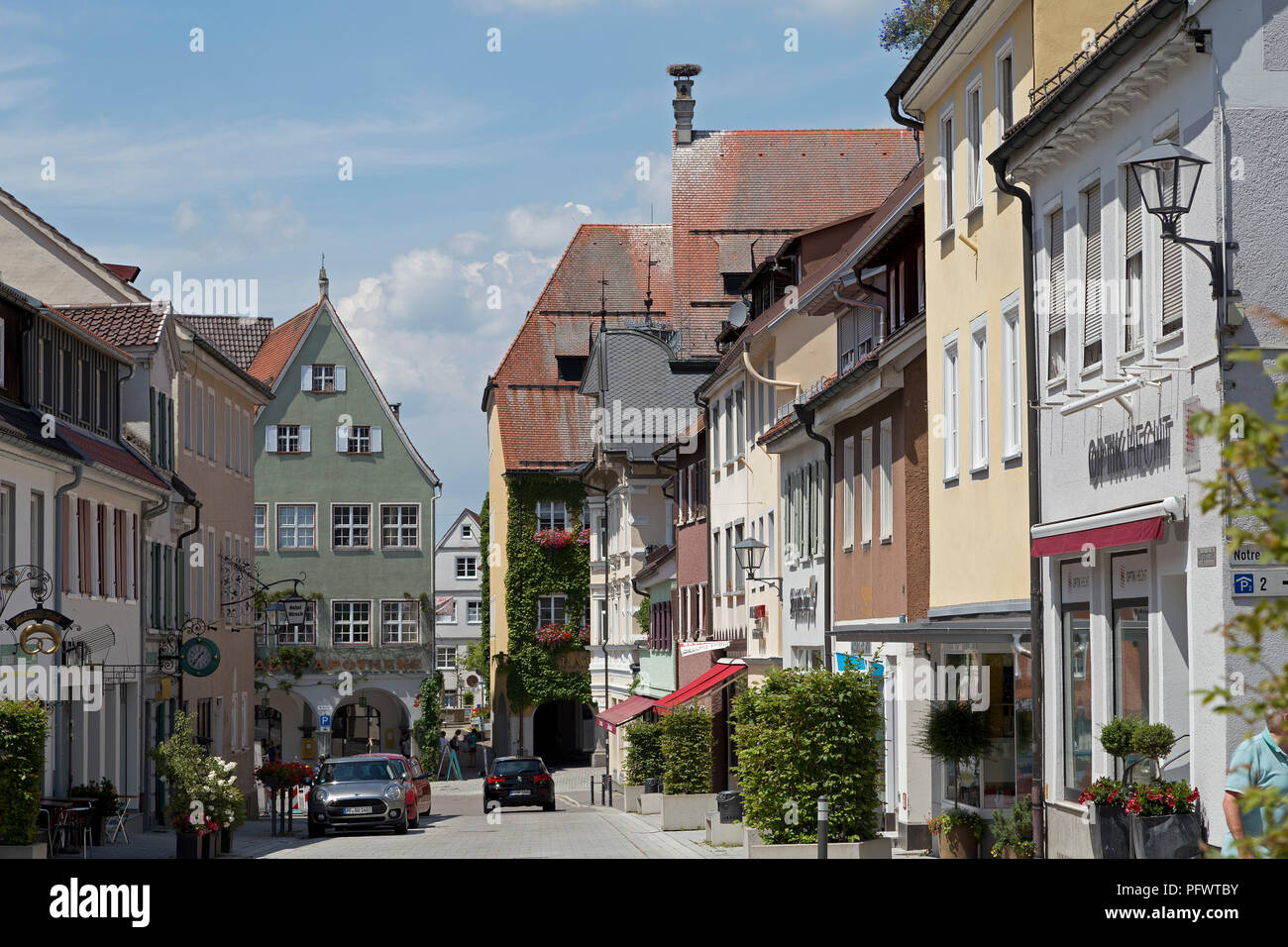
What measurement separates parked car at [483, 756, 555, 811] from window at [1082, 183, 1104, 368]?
101 feet

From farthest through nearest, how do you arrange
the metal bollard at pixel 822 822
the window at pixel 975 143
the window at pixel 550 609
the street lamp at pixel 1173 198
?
the window at pixel 550 609, the window at pixel 975 143, the metal bollard at pixel 822 822, the street lamp at pixel 1173 198

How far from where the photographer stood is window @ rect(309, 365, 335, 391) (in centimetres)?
6562

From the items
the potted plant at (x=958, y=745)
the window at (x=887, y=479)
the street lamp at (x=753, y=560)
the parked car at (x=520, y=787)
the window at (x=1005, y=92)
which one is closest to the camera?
the window at (x=1005, y=92)

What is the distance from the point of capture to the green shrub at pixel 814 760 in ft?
65.3

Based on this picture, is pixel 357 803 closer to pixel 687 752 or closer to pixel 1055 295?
pixel 687 752

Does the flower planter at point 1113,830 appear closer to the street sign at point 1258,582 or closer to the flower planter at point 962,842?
the street sign at point 1258,582

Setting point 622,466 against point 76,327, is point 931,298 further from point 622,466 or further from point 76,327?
point 622,466

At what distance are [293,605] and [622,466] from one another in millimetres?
17688

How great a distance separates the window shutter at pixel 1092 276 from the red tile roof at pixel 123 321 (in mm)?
24029

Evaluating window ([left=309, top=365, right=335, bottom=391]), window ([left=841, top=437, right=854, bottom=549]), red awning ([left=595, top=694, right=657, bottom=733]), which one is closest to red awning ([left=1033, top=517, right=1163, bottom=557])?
window ([left=841, top=437, right=854, bottom=549])

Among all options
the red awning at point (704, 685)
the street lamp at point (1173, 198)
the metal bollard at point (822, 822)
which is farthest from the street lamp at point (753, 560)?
the street lamp at point (1173, 198)

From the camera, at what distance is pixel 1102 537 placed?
14.3 meters

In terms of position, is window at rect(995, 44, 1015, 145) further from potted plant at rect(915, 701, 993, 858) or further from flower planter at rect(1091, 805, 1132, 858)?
flower planter at rect(1091, 805, 1132, 858)
